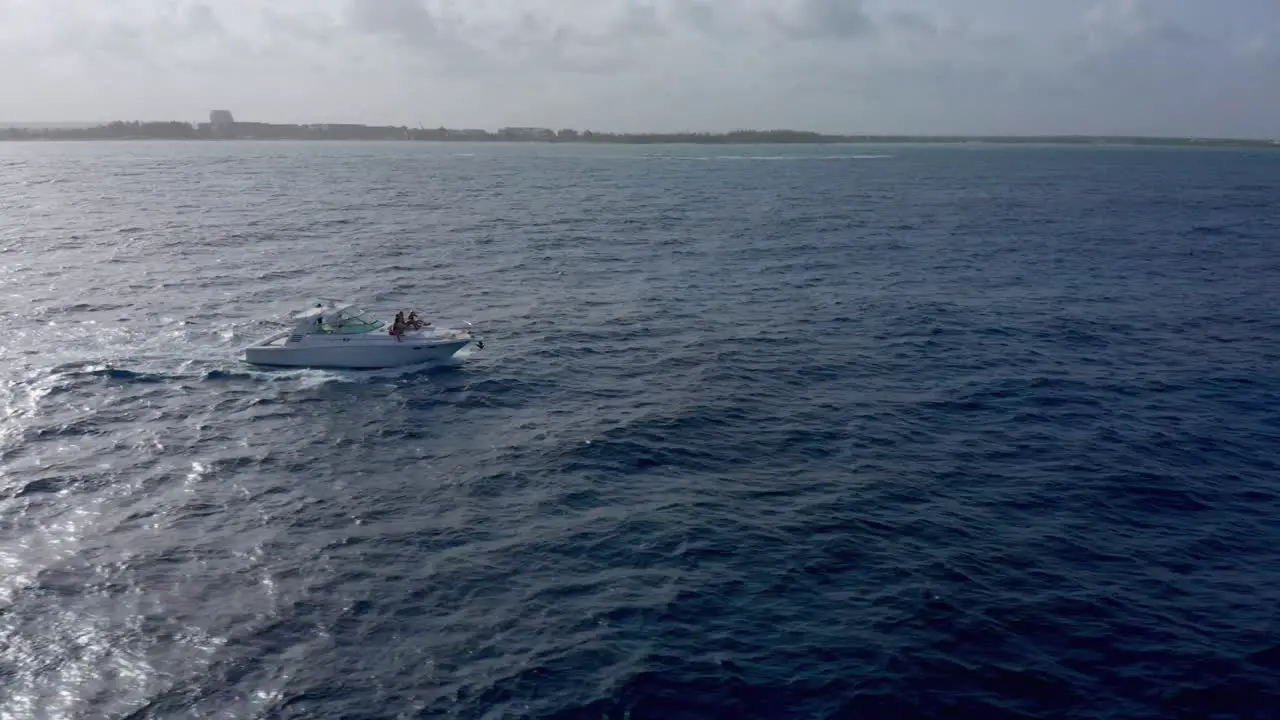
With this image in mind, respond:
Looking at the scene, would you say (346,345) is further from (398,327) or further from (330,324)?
(398,327)

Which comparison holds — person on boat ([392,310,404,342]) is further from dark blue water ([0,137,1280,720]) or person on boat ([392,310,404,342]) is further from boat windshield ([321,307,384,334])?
dark blue water ([0,137,1280,720])

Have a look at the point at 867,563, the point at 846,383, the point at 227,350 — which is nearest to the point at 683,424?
the point at 846,383

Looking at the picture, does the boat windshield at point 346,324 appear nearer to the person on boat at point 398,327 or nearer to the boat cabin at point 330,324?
the boat cabin at point 330,324

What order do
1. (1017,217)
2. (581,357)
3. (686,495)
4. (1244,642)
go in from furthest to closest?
(1017,217) < (581,357) < (686,495) < (1244,642)

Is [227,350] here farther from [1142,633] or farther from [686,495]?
[1142,633]

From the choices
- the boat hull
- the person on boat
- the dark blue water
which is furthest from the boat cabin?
the dark blue water

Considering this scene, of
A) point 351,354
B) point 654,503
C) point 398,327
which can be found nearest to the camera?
point 654,503

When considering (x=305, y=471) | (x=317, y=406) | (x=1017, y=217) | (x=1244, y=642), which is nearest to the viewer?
(x=1244, y=642)

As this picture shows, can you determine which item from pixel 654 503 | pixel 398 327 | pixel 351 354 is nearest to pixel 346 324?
pixel 351 354
